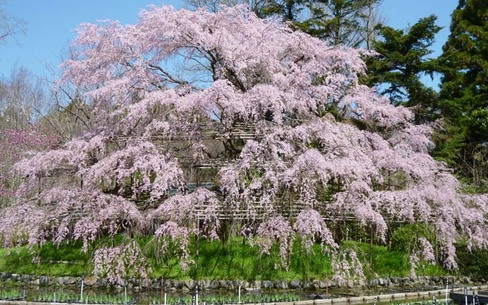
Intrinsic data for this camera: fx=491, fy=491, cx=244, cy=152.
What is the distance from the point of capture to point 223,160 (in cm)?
1445

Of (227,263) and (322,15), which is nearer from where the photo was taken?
(227,263)

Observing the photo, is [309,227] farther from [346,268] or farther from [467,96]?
[467,96]

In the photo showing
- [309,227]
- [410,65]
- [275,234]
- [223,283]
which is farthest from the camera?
[410,65]

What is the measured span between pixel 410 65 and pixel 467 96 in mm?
2695

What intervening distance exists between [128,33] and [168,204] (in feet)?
18.0

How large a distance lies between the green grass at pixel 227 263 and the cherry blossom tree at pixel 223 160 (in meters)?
0.49

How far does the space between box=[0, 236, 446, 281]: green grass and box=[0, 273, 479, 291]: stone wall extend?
0.58 feet

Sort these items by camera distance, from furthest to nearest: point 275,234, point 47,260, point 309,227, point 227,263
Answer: point 47,260 → point 227,263 → point 275,234 → point 309,227

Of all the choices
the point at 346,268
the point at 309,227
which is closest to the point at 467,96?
the point at 346,268

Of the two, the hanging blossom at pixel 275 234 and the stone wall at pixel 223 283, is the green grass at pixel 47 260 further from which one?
the hanging blossom at pixel 275 234

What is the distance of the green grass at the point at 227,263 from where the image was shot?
13.8m

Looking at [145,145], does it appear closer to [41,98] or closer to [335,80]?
[335,80]

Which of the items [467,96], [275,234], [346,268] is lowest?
[346,268]

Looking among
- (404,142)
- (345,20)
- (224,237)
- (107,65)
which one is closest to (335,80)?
(404,142)
